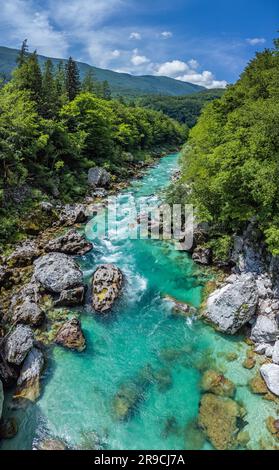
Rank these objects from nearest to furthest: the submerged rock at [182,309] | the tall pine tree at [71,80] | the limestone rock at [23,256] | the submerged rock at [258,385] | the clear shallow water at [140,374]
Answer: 1. the clear shallow water at [140,374]
2. the submerged rock at [258,385]
3. the submerged rock at [182,309]
4. the limestone rock at [23,256]
5. the tall pine tree at [71,80]

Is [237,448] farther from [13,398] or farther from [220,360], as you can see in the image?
[13,398]

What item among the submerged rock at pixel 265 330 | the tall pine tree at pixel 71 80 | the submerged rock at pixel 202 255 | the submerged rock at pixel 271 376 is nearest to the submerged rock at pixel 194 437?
the submerged rock at pixel 271 376

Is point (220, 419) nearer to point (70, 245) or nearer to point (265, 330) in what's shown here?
point (265, 330)

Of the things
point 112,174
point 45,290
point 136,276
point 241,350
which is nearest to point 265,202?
point 241,350

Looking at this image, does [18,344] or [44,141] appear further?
[44,141]

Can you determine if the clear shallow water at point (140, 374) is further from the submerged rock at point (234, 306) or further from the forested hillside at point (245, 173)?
the forested hillside at point (245, 173)

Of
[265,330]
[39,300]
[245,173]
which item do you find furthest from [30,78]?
[265,330]
